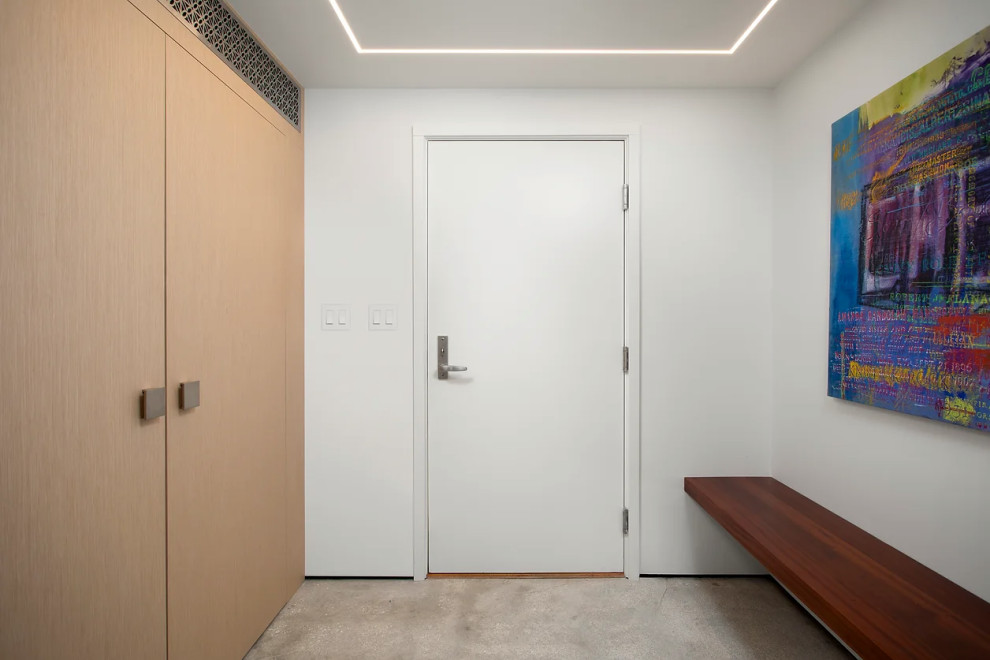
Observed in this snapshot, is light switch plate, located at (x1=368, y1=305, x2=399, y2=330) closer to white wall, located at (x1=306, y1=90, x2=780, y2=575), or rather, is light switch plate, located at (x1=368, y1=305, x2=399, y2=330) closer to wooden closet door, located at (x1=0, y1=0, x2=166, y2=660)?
white wall, located at (x1=306, y1=90, x2=780, y2=575)

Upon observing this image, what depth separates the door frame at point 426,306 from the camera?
7.47ft

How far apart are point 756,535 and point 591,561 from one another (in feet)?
2.90

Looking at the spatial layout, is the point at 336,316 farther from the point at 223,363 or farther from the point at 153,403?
the point at 153,403

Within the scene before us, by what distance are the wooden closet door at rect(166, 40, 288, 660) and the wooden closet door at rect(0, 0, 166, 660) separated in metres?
0.07

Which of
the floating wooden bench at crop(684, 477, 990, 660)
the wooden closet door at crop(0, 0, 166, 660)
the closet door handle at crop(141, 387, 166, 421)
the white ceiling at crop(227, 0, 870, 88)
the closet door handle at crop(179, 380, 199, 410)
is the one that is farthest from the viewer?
the white ceiling at crop(227, 0, 870, 88)

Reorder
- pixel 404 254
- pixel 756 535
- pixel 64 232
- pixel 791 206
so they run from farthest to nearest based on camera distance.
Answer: pixel 404 254, pixel 791 206, pixel 756 535, pixel 64 232

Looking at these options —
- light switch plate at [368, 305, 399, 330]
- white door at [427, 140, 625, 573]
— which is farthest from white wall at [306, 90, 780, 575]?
white door at [427, 140, 625, 573]

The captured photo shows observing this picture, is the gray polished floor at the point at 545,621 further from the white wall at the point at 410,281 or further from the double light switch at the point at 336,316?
the double light switch at the point at 336,316

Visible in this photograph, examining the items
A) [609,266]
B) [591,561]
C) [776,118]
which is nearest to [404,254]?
[609,266]

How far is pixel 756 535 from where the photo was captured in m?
1.64

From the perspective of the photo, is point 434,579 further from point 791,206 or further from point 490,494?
point 791,206

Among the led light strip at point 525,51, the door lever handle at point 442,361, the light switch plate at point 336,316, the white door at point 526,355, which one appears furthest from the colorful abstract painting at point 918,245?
the light switch plate at point 336,316

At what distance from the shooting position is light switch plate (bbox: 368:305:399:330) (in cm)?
228

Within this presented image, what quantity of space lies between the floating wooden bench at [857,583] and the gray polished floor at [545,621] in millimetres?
480
